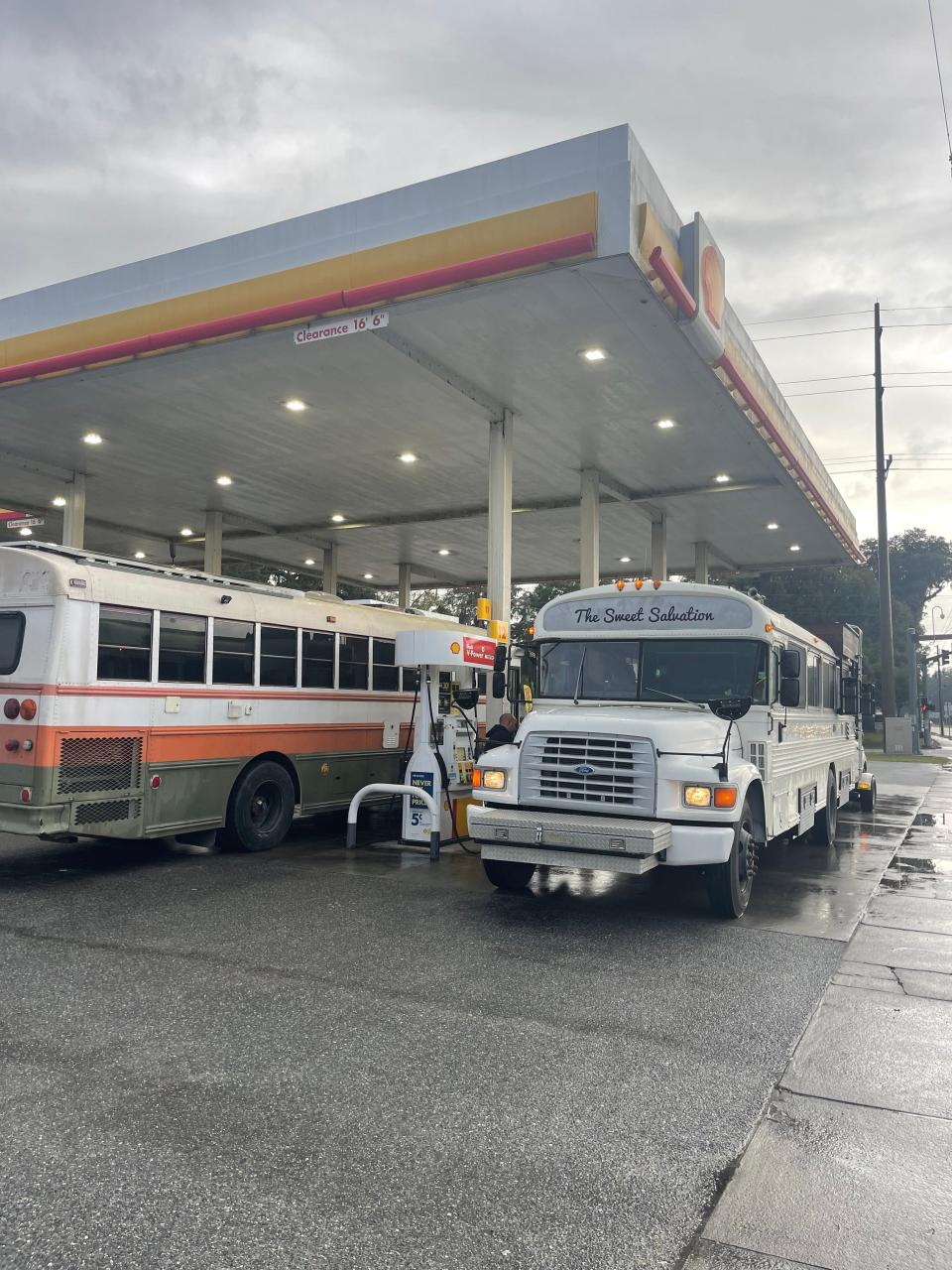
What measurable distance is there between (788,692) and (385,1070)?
5.21 m

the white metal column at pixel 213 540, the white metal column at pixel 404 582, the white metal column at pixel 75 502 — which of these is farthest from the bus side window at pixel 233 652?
the white metal column at pixel 404 582

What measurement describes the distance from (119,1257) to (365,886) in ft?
19.0

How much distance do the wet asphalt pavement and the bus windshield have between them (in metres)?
1.81

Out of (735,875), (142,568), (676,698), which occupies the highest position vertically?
(142,568)

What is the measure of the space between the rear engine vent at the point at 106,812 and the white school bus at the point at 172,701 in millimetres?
13

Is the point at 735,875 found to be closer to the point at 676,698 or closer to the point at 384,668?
the point at 676,698

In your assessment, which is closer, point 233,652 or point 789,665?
point 789,665

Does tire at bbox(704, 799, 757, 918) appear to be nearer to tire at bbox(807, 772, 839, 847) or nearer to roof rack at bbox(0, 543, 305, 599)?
tire at bbox(807, 772, 839, 847)

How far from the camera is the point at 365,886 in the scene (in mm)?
8578

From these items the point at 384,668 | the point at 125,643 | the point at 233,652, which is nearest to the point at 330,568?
the point at 384,668

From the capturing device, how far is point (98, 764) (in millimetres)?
8617

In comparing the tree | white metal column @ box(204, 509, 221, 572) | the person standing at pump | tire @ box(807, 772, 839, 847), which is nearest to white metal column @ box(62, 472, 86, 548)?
white metal column @ box(204, 509, 221, 572)

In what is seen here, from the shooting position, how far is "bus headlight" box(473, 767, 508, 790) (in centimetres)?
752

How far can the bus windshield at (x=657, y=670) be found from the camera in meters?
7.88
